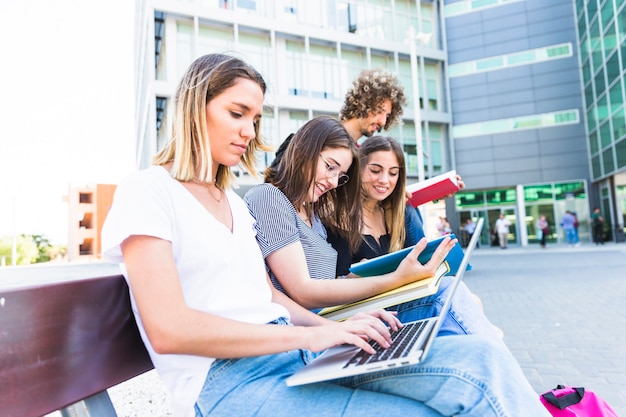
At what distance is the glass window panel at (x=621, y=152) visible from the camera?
62.2ft

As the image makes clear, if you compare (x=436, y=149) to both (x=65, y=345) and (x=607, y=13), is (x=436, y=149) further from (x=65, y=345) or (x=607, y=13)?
(x=65, y=345)

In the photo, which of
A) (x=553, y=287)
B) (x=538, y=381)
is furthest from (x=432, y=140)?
(x=538, y=381)

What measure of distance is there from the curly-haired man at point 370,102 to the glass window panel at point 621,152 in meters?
18.8

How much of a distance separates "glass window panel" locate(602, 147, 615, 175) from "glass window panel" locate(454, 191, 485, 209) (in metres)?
5.94

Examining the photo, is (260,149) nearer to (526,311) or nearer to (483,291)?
(526,311)

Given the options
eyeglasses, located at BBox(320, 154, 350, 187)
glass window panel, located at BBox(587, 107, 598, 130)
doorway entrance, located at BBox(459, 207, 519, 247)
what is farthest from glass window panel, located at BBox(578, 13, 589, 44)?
eyeglasses, located at BBox(320, 154, 350, 187)

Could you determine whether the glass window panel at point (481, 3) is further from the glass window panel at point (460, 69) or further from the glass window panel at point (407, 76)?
the glass window panel at point (407, 76)

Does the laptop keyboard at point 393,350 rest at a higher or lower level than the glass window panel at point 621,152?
lower

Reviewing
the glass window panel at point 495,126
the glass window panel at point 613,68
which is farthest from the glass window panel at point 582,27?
the glass window panel at point 495,126

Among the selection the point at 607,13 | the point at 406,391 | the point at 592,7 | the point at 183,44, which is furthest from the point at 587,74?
the point at 406,391

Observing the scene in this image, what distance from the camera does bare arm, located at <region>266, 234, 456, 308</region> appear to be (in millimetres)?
1842

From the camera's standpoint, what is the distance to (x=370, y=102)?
4.07m

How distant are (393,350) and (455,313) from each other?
78cm

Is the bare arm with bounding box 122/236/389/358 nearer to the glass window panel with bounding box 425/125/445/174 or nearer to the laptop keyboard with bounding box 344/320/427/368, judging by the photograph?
the laptop keyboard with bounding box 344/320/427/368
